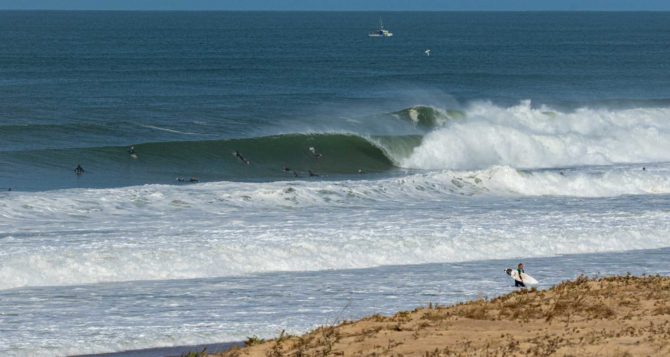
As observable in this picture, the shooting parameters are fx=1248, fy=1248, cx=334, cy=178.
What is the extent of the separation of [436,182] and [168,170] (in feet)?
29.4

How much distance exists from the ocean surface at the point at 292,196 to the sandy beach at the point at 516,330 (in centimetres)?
307

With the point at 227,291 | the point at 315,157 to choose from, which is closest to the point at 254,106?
the point at 315,157

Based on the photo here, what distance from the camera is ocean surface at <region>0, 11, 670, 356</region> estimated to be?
18.5 m

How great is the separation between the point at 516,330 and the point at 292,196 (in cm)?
1541

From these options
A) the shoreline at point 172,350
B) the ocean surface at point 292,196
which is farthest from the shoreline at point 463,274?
the shoreline at point 172,350

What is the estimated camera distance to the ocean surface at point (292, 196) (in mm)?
18469

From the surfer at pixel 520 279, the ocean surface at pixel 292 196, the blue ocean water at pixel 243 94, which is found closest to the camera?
the surfer at pixel 520 279

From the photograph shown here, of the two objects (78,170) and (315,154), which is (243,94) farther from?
(78,170)

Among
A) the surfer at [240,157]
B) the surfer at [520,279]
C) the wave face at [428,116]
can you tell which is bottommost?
the surfer at [520,279]

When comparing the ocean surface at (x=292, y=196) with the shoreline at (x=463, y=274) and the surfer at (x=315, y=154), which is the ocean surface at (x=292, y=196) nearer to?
the shoreline at (x=463, y=274)

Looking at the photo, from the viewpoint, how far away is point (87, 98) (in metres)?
53.3

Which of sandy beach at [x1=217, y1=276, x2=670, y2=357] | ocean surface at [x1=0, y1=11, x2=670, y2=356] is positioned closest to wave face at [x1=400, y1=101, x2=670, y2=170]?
ocean surface at [x1=0, y1=11, x2=670, y2=356]

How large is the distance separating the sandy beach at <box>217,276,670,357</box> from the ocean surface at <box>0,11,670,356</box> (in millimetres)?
3073

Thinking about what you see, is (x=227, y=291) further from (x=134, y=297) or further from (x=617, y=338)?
(x=617, y=338)
